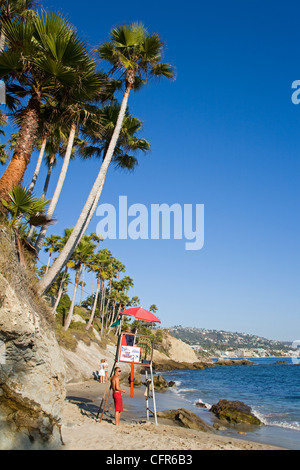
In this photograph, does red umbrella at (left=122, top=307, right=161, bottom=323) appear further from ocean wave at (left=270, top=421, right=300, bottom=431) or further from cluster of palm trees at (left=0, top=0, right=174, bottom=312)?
ocean wave at (left=270, top=421, right=300, bottom=431)

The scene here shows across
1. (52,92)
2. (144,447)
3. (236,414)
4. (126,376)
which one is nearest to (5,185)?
(52,92)

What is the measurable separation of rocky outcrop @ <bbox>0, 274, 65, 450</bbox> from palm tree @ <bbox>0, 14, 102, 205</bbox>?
418 cm

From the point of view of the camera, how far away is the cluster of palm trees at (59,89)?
941 cm

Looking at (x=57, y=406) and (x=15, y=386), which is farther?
(x=57, y=406)

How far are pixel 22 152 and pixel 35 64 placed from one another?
9.44 ft

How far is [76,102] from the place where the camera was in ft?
37.4

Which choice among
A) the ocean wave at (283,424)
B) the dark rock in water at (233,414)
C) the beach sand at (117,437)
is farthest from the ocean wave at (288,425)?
the beach sand at (117,437)

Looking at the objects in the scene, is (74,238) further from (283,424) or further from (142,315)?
(283,424)

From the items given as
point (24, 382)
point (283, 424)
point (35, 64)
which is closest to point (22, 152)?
point (35, 64)

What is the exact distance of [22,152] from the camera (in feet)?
31.5
